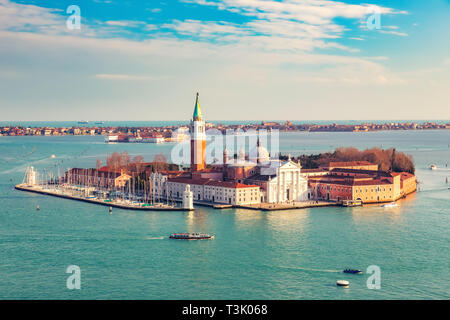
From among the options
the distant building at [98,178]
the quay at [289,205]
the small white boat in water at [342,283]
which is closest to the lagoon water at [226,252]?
the small white boat in water at [342,283]

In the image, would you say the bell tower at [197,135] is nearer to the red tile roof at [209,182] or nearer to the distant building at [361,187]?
the red tile roof at [209,182]

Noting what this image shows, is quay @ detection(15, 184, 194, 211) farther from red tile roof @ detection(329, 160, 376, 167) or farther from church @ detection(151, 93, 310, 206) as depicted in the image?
red tile roof @ detection(329, 160, 376, 167)

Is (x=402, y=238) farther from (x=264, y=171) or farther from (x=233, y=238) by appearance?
(x=264, y=171)

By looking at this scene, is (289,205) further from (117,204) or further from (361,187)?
(117,204)

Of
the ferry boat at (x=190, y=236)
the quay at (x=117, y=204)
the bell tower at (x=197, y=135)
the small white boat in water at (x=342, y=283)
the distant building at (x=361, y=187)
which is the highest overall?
the bell tower at (x=197, y=135)

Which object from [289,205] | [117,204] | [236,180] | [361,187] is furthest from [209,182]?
[361,187]

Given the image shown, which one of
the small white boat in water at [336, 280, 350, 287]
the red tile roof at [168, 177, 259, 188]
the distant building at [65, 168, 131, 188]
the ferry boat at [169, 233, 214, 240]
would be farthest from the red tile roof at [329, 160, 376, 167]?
the small white boat in water at [336, 280, 350, 287]
